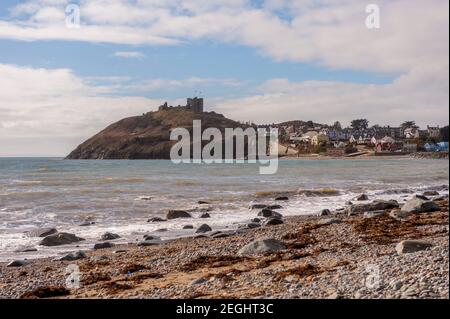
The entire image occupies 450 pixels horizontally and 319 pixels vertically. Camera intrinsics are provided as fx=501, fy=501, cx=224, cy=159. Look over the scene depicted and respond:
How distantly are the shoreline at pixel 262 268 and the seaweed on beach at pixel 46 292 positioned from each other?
25 mm

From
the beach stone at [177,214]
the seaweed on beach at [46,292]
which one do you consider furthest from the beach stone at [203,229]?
the seaweed on beach at [46,292]

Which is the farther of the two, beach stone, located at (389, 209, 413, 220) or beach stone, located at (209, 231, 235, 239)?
beach stone, located at (389, 209, 413, 220)

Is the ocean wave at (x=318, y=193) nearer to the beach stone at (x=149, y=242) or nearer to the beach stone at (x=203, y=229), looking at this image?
the beach stone at (x=203, y=229)

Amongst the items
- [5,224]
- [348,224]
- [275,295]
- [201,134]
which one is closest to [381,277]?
[275,295]

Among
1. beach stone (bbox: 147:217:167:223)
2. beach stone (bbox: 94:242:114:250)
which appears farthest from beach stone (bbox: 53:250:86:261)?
beach stone (bbox: 147:217:167:223)

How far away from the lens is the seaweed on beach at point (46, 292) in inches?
480

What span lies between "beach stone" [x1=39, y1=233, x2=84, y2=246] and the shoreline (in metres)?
2.45

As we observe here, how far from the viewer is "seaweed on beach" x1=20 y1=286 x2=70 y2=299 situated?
12.2 m

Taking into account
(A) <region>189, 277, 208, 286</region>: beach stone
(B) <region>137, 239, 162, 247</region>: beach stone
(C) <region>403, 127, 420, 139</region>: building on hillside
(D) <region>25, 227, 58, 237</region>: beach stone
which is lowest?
(B) <region>137, 239, 162, 247</region>: beach stone

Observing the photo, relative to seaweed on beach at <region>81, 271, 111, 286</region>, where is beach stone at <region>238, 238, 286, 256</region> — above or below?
above

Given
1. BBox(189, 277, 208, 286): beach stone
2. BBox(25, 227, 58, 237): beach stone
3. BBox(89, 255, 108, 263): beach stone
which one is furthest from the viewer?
BBox(25, 227, 58, 237): beach stone

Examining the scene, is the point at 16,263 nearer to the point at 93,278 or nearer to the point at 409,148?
the point at 93,278

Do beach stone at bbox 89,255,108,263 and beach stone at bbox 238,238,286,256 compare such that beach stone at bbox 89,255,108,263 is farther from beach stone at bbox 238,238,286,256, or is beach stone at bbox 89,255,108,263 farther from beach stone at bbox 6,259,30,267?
beach stone at bbox 238,238,286,256

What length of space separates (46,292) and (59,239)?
8372 millimetres
